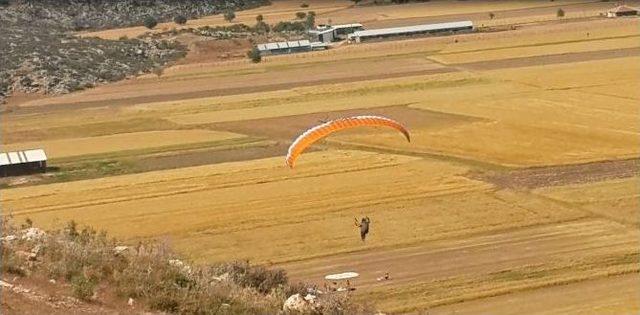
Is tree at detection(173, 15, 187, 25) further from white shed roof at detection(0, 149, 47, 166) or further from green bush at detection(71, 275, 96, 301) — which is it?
green bush at detection(71, 275, 96, 301)

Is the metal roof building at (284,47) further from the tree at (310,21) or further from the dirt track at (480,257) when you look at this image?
the dirt track at (480,257)

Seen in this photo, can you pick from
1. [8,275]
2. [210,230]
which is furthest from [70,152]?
[8,275]

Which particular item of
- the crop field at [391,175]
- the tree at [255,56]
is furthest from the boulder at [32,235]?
the tree at [255,56]

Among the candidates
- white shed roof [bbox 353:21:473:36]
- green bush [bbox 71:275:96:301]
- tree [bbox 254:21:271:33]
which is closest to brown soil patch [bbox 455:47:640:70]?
white shed roof [bbox 353:21:473:36]

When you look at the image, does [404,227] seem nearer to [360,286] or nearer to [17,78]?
[360,286]

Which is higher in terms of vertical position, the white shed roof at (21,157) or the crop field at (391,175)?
the white shed roof at (21,157)

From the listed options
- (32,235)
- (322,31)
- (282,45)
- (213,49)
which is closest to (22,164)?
(32,235)
